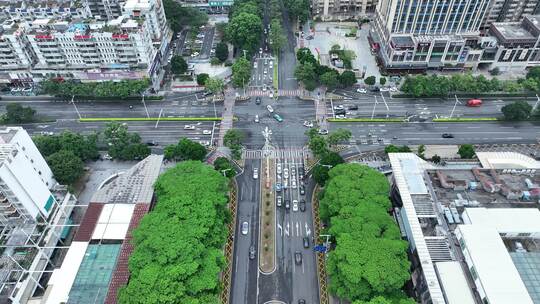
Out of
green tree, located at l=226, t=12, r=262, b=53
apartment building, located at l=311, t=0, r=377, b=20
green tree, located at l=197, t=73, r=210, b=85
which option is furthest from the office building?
apartment building, located at l=311, t=0, r=377, b=20

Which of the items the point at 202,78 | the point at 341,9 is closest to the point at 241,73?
the point at 202,78

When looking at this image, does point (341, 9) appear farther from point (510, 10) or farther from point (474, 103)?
point (474, 103)

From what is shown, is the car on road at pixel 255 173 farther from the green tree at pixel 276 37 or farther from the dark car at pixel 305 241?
the green tree at pixel 276 37

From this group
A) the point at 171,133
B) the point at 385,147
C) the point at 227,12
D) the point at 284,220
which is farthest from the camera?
the point at 227,12

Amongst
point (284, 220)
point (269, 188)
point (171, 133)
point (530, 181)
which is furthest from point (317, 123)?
point (530, 181)

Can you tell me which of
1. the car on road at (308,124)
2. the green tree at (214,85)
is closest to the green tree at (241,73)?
the green tree at (214,85)

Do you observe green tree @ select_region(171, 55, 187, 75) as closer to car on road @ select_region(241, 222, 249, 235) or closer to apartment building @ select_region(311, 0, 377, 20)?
apartment building @ select_region(311, 0, 377, 20)

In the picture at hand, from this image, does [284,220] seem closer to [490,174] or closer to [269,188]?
[269,188]
